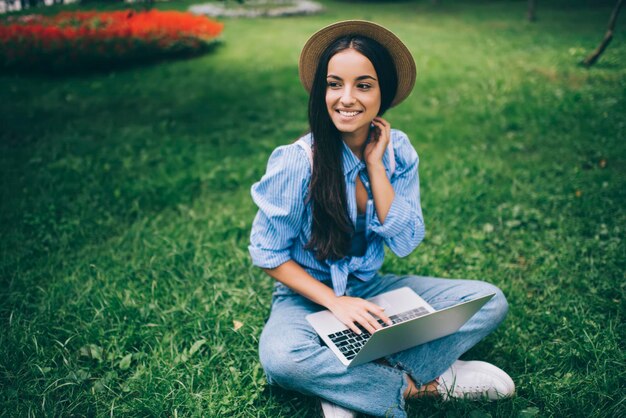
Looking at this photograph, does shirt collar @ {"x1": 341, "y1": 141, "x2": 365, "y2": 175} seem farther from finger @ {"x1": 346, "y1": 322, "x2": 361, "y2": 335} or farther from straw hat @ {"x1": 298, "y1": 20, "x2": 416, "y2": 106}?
finger @ {"x1": 346, "y1": 322, "x2": 361, "y2": 335}

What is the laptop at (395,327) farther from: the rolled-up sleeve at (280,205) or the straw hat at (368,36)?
the straw hat at (368,36)

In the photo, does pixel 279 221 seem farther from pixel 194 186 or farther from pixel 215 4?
pixel 215 4

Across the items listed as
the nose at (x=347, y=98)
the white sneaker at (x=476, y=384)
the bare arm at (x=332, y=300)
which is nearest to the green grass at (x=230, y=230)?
the white sneaker at (x=476, y=384)

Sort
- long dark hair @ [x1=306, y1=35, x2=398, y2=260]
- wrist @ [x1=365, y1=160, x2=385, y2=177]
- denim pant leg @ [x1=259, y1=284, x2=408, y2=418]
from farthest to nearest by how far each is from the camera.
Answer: wrist @ [x1=365, y1=160, x2=385, y2=177] < long dark hair @ [x1=306, y1=35, x2=398, y2=260] < denim pant leg @ [x1=259, y1=284, x2=408, y2=418]

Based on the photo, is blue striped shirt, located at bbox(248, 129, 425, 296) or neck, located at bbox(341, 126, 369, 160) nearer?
blue striped shirt, located at bbox(248, 129, 425, 296)

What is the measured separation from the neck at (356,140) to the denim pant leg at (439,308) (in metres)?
0.67

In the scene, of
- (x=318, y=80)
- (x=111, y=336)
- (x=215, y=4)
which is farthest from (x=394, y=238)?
(x=215, y=4)

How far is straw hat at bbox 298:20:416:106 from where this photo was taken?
1957 mm

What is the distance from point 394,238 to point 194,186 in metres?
2.49

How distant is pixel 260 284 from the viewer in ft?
9.73

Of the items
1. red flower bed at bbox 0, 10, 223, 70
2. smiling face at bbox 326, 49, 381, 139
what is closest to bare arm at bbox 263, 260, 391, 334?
smiling face at bbox 326, 49, 381, 139

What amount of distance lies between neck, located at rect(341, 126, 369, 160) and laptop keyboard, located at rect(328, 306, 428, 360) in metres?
0.79

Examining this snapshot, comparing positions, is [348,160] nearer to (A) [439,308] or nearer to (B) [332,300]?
(B) [332,300]

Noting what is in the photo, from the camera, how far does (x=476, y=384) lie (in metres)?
2.11
